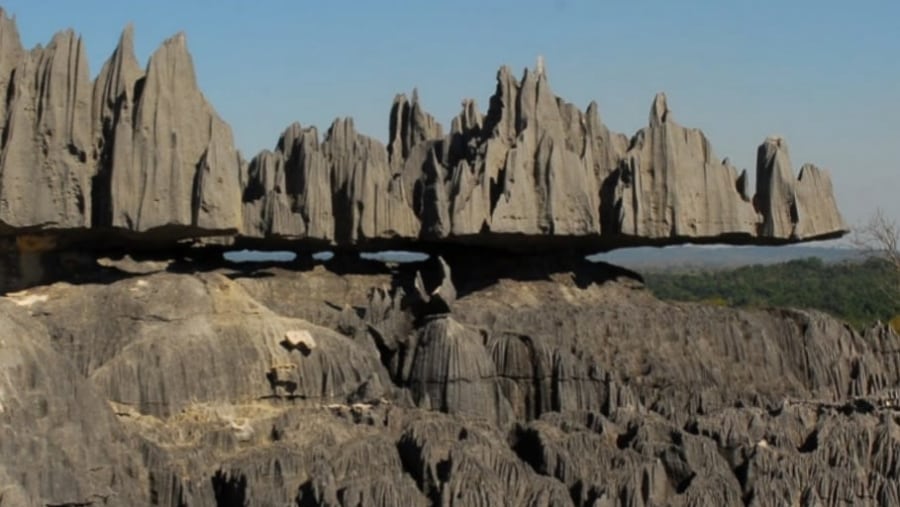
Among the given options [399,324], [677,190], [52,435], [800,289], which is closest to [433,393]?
[399,324]

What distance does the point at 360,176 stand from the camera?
124 feet

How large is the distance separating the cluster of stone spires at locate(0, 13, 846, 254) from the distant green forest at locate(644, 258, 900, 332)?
32279 millimetres

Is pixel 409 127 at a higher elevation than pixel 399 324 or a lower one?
higher

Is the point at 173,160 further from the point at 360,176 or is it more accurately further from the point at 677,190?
the point at 677,190

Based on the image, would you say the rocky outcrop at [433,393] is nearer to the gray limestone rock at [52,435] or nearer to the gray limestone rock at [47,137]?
the gray limestone rock at [52,435]

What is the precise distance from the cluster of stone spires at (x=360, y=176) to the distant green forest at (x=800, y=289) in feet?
106

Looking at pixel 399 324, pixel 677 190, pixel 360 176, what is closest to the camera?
pixel 399 324

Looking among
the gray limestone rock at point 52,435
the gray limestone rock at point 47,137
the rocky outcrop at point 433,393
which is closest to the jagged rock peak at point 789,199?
the rocky outcrop at point 433,393

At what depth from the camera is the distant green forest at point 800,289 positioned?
90062 millimetres

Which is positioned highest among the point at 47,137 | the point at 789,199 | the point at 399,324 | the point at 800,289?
the point at 47,137

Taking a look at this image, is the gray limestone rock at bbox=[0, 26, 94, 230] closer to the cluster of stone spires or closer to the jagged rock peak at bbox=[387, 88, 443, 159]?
the cluster of stone spires

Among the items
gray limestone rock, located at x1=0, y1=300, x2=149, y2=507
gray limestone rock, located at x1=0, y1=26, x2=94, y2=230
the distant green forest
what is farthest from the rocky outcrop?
the distant green forest

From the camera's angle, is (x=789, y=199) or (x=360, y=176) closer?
(x=360, y=176)

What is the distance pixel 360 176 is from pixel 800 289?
75946mm
